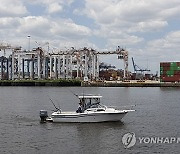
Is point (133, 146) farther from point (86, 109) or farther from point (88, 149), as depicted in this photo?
point (86, 109)

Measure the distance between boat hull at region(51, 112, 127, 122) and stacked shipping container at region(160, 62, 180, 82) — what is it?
131596mm

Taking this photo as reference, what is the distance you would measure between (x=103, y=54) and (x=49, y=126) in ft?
489

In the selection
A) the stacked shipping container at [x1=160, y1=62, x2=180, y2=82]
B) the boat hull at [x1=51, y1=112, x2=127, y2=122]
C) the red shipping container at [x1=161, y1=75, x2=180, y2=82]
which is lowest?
the boat hull at [x1=51, y1=112, x2=127, y2=122]

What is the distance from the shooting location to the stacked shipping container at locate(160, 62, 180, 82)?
543ft

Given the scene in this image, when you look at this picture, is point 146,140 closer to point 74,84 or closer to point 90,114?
point 90,114

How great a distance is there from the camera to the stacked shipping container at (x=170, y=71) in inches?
6511

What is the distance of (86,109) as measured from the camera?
124ft

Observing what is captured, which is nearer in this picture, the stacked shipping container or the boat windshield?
the boat windshield

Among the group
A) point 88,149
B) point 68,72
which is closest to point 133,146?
point 88,149

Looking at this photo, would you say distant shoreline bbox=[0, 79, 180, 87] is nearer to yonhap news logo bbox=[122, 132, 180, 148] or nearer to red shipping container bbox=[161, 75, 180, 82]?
red shipping container bbox=[161, 75, 180, 82]

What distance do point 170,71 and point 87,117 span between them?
13586 centimetres

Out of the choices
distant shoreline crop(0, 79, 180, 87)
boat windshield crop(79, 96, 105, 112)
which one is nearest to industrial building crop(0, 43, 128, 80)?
distant shoreline crop(0, 79, 180, 87)

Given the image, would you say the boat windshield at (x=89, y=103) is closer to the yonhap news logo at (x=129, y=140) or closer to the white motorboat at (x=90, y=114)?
the white motorboat at (x=90, y=114)

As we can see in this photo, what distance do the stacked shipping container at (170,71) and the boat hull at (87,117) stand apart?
132 m
